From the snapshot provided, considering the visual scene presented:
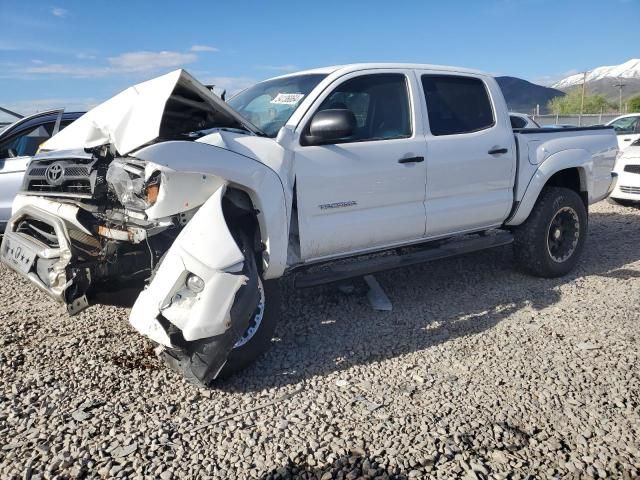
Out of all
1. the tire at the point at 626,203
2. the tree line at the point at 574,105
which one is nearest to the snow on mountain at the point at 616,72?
the tree line at the point at 574,105

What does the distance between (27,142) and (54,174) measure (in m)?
3.73

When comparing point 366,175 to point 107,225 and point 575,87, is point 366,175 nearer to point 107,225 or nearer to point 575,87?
point 107,225

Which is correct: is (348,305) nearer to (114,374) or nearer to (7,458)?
(114,374)

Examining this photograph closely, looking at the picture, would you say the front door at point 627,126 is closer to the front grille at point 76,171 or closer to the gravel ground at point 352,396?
the gravel ground at point 352,396

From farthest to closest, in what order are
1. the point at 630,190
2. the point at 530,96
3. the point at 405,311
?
the point at 530,96 < the point at 630,190 < the point at 405,311

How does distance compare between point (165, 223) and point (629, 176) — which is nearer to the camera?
point (165, 223)

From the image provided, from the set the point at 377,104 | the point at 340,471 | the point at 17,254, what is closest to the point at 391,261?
the point at 377,104

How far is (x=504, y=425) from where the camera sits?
2803 mm

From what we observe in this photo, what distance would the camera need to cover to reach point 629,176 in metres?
8.91

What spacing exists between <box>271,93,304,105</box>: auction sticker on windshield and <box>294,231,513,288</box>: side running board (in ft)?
4.17

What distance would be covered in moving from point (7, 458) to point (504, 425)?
2522 millimetres

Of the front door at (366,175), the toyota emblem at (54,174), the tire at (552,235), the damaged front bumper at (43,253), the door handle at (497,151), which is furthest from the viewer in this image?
the tire at (552,235)

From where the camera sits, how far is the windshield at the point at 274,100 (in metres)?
3.87

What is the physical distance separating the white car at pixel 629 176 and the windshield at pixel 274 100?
23.0 feet
